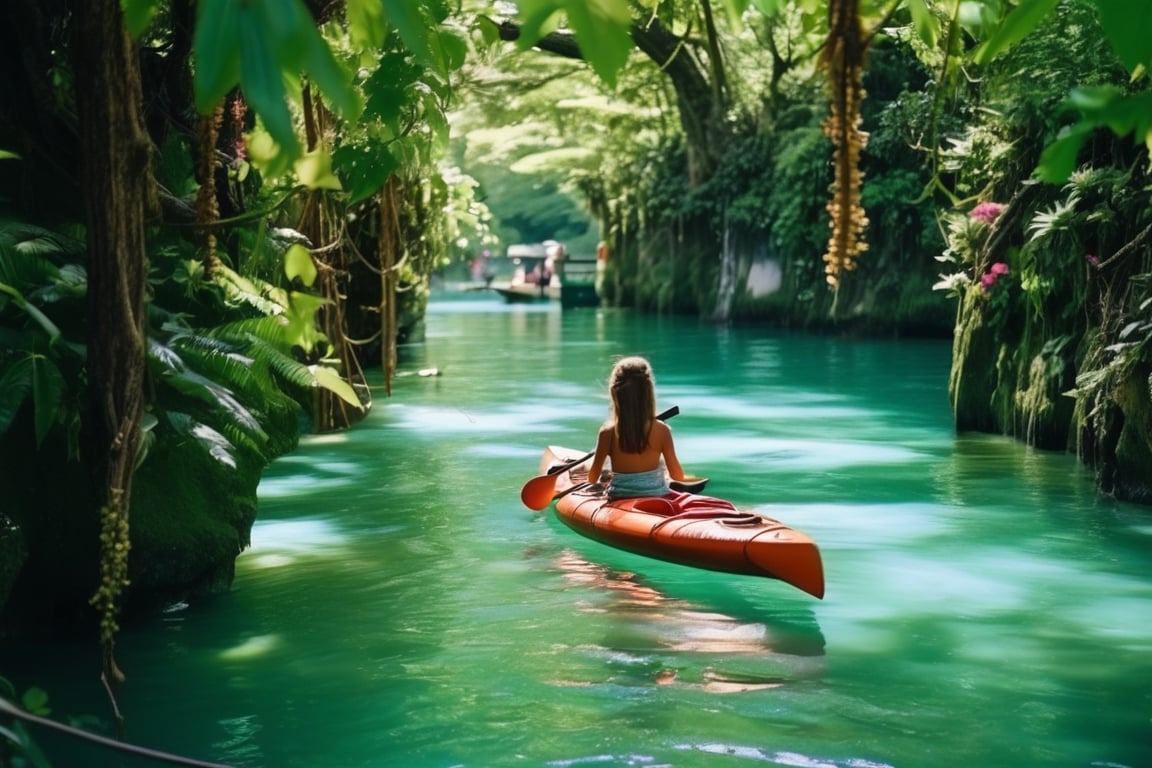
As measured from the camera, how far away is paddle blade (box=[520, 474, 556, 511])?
33.6 feet

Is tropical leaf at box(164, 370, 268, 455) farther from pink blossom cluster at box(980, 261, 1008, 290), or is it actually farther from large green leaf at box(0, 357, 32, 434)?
pink blossom cluster at box(980, 261, 1008, 290)

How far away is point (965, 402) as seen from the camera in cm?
1428

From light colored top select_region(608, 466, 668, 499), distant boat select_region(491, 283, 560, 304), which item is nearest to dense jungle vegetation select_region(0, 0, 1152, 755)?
light colored top select_region(608, 466, 668, 499)

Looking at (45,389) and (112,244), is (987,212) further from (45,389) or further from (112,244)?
(112,244)

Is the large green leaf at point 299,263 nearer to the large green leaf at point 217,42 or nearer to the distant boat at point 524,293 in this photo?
the large green leaf at point 217,42

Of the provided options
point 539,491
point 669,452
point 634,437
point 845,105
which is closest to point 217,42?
point 845,105

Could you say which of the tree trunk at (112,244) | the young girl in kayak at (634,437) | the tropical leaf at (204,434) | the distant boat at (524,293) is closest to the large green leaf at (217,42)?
the tree trunk at (112,244)

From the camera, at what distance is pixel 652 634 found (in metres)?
7.16

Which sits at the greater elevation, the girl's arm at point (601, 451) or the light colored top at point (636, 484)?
the girl's arm at point (601, 451)

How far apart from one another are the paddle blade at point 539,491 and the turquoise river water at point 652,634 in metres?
A: 0.20

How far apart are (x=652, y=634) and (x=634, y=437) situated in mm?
1916

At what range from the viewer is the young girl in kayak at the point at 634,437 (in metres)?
8.84

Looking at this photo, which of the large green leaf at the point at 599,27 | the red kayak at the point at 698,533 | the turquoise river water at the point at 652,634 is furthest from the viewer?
Result: the red kayak at the point at 698,533

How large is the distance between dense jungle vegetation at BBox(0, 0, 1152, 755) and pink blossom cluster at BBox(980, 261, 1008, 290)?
33 millimetres
